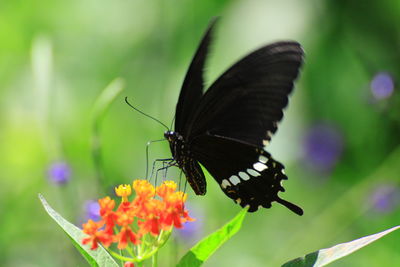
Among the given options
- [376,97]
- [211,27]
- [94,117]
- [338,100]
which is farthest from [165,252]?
[338,100]

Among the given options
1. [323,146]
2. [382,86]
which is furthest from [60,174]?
[323,146]

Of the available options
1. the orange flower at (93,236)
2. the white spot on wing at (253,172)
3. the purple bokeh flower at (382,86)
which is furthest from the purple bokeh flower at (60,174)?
the purple bokeh flower at (382,86)

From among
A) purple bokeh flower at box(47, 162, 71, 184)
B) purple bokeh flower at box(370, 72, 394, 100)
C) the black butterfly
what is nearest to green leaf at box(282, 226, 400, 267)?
the black butterfly

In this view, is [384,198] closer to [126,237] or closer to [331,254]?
[331,254]

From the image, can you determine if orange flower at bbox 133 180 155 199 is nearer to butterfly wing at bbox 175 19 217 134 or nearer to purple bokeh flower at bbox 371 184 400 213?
butterfly wing at bbox 175 19 217 134

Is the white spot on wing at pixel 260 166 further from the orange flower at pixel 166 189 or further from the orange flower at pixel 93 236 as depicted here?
the orange flower at pixel 93 236
